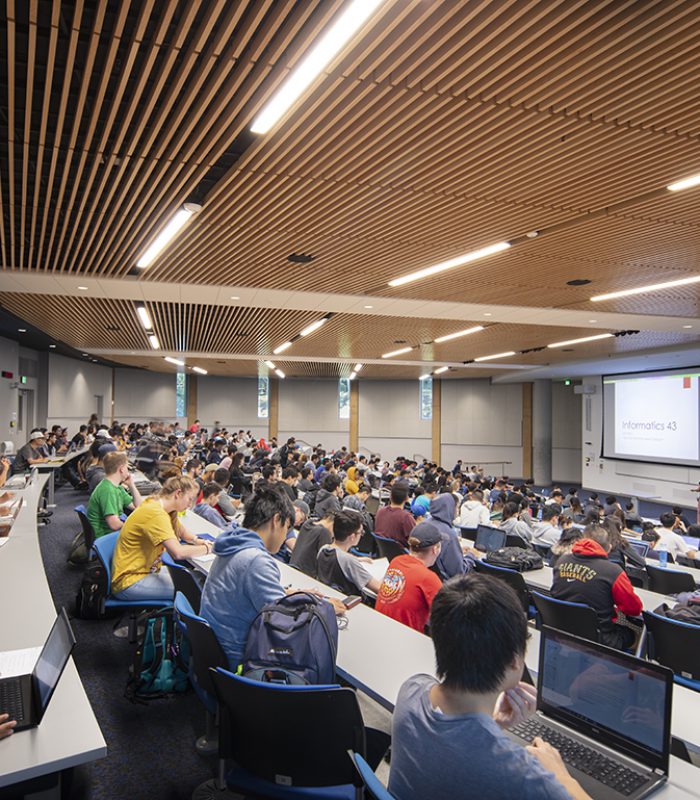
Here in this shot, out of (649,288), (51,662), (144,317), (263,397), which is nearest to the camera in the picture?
(51,662)

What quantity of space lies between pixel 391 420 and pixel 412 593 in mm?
20975

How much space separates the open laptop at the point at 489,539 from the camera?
581 cm

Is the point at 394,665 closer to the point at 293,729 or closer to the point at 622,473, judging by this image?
the point at 293,729

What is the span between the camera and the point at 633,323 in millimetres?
10211

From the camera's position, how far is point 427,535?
3355 millimetres

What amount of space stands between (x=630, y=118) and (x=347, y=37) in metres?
1.89

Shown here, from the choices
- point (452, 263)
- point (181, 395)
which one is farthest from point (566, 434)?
point (452, 263)

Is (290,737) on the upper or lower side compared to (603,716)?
lower

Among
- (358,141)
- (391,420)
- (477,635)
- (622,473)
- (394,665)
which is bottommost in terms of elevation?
(622,473)

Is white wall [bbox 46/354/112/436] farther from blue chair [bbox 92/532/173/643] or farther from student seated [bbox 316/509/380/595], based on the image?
student seated [bbox 316/509/380/595]

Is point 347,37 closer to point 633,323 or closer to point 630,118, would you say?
point 630,118

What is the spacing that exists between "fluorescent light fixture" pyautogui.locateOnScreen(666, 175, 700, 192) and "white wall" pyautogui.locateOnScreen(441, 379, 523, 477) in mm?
18302

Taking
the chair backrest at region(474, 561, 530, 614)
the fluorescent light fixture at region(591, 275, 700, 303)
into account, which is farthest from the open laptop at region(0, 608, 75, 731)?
the fluorescent light fixture at region(591, 275, 700, 303)

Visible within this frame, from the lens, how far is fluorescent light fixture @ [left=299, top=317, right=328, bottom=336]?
10.4m
